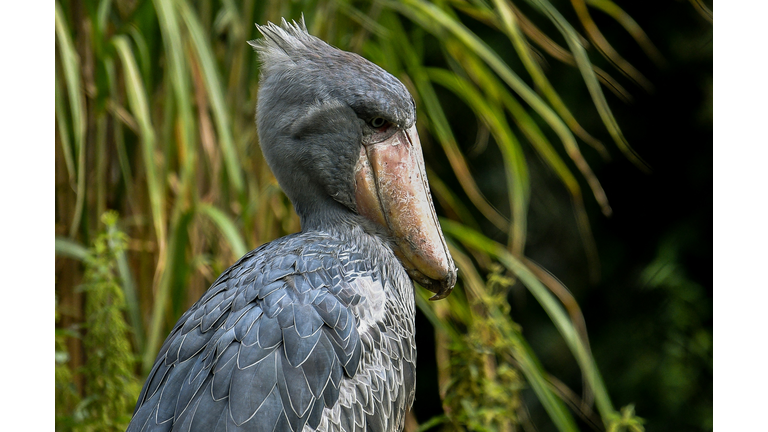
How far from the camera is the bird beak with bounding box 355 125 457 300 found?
1001 mm

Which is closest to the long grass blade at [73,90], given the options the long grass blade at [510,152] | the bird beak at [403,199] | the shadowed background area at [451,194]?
the shadowed background area at [451,194]

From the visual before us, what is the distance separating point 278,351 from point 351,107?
13.6 inches

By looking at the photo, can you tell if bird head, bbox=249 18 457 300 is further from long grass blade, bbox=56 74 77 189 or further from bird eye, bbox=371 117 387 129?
long grass blade, bbox=56 74 77 189

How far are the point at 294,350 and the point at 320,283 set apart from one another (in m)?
0.11

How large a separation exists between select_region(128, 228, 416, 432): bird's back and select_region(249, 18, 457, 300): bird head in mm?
50

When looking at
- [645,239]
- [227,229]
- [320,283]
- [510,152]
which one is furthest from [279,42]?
[645,239]

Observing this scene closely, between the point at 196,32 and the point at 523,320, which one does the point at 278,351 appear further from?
the point at 523,320

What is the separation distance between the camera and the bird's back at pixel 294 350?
820 millimetres

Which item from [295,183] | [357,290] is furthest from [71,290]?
[357,290]

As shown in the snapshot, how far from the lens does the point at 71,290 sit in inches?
63.6

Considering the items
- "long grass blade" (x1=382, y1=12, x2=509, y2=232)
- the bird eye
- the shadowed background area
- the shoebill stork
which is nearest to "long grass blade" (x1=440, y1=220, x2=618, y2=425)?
the shadowed background area

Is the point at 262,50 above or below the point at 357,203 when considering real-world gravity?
above

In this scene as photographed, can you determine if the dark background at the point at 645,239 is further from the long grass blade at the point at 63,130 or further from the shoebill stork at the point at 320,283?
the shoebill stork at the point at 320,283

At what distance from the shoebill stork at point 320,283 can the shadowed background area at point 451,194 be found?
1.18ft
